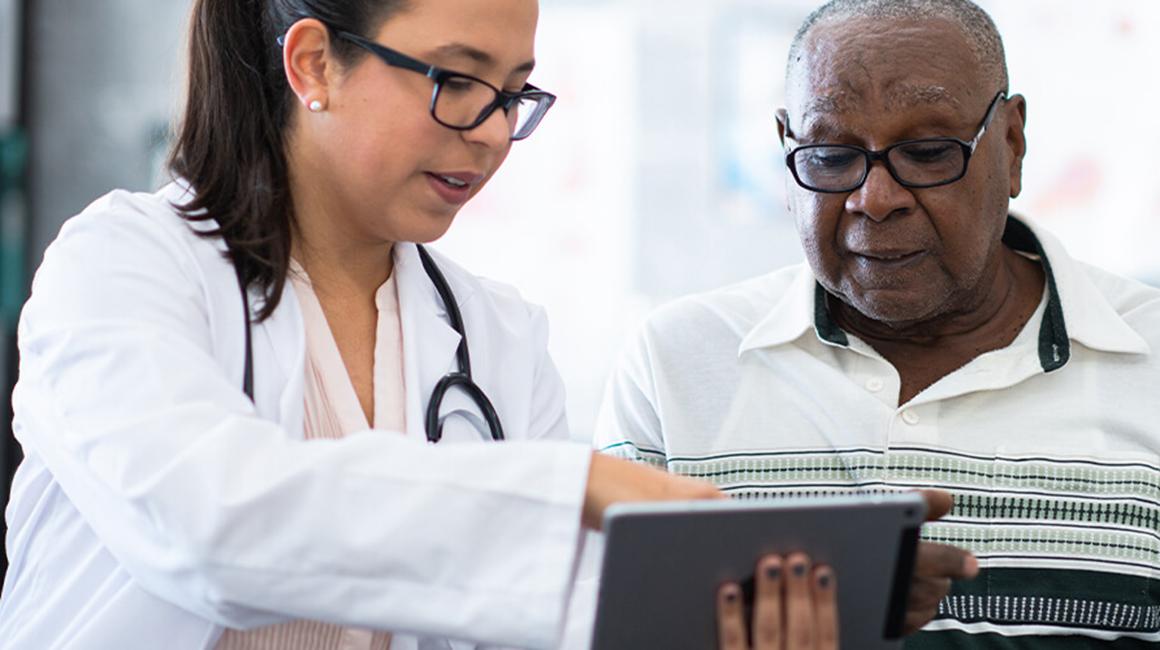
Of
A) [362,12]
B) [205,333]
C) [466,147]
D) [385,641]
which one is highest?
[362,12]

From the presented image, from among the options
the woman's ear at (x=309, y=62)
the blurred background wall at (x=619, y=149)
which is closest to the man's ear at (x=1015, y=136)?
the woman's ear at (x=309, y=62)

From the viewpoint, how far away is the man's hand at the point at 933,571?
1085 mm

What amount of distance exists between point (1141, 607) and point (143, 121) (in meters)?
2.70

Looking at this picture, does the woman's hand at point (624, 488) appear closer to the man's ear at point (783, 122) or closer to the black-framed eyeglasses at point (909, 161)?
the black-framed eyeglasses at point (909, 161)

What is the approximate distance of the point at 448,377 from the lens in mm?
1341

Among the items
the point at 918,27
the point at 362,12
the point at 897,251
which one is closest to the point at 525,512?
the point at 362,12

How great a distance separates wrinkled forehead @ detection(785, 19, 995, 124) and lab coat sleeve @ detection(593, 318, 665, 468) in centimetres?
42

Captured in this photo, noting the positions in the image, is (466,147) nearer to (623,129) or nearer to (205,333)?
(205,333)

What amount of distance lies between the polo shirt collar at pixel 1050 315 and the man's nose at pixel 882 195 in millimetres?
222

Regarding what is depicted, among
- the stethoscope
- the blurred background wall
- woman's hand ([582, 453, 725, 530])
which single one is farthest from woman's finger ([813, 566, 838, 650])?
the blurred background wall

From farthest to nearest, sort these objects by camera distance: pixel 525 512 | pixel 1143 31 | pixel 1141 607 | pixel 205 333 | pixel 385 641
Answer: pixel 1143 31 < pixel 1141 607 < pixel 385 641 < pixel 205 333 < pixel 525 512

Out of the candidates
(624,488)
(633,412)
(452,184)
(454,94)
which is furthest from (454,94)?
(633,412)

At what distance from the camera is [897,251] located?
1569 millimetres

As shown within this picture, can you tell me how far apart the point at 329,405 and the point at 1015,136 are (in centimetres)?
98
